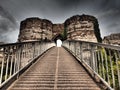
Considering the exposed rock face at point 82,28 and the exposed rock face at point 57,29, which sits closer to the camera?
the exposed rock face at point 82,28

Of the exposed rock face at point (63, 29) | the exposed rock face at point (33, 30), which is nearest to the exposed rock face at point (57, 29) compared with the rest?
the exposed rock face at point (63, 29)

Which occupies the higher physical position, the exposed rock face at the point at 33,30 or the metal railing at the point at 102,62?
the exposed rock face at the point at 33,30

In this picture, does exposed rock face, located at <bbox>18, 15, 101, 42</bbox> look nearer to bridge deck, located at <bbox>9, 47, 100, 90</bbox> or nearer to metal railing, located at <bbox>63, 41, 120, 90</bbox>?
metal railing, located at <bbox>63, 41, 120, 90</bbox>

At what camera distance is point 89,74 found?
498 centimetres

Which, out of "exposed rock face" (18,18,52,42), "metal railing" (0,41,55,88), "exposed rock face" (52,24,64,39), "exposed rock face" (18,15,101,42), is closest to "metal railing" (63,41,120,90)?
"metal railing" (0,41,55,88)

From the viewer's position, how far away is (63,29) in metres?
33.5

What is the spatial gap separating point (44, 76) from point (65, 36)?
27.3 meters

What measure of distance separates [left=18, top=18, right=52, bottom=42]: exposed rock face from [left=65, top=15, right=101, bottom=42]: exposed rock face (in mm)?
5269

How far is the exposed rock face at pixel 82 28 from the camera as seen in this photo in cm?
2764

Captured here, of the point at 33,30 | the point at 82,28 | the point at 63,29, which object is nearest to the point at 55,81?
the point at 82,28

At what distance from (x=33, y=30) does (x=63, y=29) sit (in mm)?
6408

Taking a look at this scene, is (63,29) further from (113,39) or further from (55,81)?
(55,81)

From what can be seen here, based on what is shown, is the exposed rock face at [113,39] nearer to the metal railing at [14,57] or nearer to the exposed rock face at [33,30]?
the exposed rock face at [33,30]

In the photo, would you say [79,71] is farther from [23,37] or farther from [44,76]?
[23,37]
